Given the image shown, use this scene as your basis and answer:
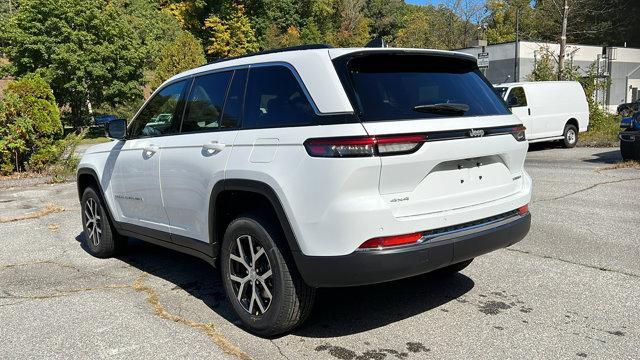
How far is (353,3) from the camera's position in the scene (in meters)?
74.4

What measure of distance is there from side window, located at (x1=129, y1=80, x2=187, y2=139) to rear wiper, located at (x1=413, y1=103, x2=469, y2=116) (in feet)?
6.97

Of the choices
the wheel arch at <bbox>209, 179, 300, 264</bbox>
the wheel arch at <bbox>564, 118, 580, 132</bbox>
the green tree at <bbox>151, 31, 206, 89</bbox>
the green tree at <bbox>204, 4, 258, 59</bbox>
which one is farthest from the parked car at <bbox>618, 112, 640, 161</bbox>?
the green tree at <bbox>204, 4, 258, 59</bbox>

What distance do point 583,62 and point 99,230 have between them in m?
38.3

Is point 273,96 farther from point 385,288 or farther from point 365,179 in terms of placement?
point 385,288

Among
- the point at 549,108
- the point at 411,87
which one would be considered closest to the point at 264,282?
the point at 411,87

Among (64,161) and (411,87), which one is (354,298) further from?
(64,161)

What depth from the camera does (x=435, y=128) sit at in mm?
3217

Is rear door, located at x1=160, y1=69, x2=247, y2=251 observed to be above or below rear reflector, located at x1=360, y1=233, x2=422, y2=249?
above

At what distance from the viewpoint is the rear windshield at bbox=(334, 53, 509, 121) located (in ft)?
10.5

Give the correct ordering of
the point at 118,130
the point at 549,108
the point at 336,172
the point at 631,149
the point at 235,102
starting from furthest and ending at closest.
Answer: the point at 549,108 → the point at 631,149 → the point at 118,130 → the point at 235,102 → the point at 336,172

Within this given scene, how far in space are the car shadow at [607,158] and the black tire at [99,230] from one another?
1051 centimetres

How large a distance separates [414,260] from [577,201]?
5753 mm

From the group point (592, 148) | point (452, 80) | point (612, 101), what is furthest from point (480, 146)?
point (612, 101)

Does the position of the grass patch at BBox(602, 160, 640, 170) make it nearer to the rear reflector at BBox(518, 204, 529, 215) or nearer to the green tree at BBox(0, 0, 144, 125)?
the rear reflector at BBox(518, 204, 529, 215)
